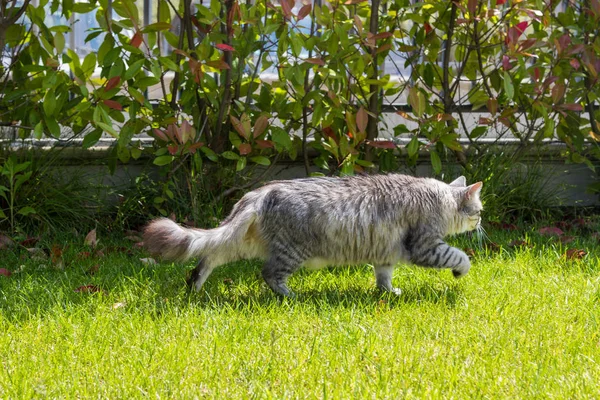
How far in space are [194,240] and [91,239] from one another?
1412 millimetres

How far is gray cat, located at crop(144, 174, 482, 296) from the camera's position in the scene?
165 inches

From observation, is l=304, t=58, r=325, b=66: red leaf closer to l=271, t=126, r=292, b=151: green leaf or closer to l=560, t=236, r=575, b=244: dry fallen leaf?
l=271, t=126, r=292, b=151: green leaf

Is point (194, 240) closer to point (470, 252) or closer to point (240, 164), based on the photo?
point (240, 164)

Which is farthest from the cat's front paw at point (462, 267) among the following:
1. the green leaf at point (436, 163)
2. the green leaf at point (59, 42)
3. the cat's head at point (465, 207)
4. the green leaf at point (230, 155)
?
the green leaf at point (59, 42)

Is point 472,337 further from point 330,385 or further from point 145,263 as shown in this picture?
point 145,263

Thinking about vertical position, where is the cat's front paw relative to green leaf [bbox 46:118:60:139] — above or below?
below

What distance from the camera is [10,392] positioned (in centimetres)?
291

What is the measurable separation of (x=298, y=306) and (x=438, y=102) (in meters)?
2.72

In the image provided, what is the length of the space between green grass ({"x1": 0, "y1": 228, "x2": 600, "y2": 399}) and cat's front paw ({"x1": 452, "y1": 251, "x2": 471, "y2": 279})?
0.23ft

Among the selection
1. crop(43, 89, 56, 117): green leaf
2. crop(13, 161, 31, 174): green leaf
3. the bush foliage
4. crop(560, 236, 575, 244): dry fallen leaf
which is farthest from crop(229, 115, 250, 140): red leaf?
crop(560, 236, 575, 244): dry fallen leaf

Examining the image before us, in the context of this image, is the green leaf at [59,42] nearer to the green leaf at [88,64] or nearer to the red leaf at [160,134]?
the green leaf at [88,64]

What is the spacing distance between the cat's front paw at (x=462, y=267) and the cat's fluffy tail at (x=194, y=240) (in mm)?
1128

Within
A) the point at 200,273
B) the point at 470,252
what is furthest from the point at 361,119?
the point at 200,273

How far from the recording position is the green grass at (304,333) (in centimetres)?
299
